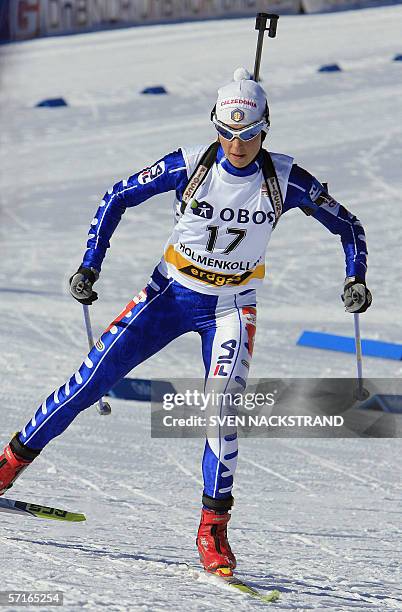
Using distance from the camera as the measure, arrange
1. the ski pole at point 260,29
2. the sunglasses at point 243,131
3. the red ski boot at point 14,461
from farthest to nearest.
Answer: the ski pole at point 260,29
the red ski boot at point 14,461
the sunglasses at point 243,131

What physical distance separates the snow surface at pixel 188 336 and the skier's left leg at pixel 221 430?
0.16 metres

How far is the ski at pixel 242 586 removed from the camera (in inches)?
203

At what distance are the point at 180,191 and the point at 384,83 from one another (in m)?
13.9

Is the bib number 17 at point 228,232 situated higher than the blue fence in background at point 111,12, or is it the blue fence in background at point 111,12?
the blue fence in background at point 111,12

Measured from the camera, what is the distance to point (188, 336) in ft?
33.6

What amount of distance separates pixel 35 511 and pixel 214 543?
2.98 feet

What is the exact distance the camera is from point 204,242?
5.44 metres

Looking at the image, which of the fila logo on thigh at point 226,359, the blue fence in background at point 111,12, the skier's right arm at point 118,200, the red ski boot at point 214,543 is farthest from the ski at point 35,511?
the blue fence in background at point 111,12

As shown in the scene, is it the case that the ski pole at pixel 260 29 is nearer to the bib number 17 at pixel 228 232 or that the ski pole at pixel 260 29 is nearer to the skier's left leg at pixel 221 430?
the bib number 17 at pixel 228 232

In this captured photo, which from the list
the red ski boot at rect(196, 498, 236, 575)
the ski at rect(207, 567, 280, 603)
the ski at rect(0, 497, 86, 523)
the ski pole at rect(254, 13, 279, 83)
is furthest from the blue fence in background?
the ski at rect(207, 567, 280, 603)

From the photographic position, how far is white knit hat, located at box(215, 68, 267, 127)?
5.25 meters

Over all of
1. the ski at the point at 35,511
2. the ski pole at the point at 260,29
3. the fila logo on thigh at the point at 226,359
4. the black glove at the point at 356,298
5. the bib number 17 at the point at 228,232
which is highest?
the ski pole at the point at 260,29

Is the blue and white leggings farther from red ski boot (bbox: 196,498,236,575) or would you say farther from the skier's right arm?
the skier's right arm

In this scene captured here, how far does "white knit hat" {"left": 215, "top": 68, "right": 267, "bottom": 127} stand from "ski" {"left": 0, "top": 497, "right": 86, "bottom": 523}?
6.44ft
